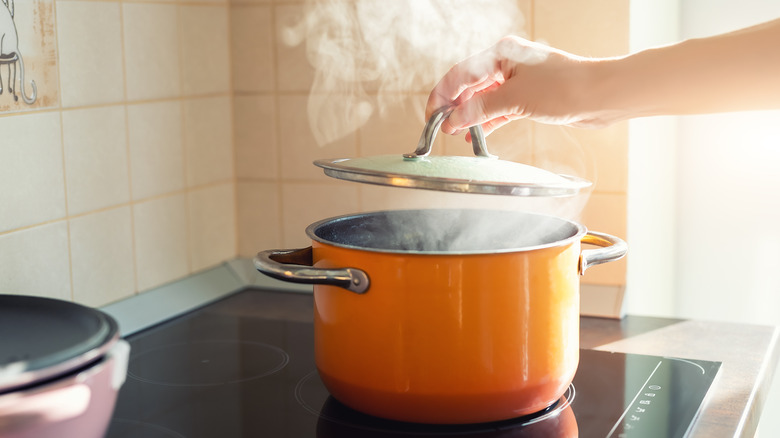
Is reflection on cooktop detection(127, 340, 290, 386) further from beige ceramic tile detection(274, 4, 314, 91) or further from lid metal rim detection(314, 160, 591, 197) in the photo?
beige ceramic tile detection(274, 4, 314, 91)

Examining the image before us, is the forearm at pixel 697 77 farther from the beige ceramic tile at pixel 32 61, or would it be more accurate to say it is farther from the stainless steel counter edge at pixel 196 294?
the beige ceramic tile at pixel 32 61

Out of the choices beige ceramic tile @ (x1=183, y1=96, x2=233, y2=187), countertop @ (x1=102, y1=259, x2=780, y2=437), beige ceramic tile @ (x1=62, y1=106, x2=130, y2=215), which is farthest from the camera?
beige ceramic tile @ (x1=183, y1=96, x2=233, y2=187)

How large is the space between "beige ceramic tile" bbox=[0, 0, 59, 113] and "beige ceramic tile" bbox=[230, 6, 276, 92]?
0.38 meters

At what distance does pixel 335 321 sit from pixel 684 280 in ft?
3.28

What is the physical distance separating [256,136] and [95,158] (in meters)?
0.33

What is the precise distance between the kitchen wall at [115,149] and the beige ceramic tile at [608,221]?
0.59 meters

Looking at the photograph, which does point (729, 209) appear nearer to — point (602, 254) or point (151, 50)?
point (602, 254)

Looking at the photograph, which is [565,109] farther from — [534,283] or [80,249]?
[80,249]

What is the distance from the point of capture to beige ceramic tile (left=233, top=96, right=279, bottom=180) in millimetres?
1332

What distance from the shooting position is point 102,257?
3.58 feet

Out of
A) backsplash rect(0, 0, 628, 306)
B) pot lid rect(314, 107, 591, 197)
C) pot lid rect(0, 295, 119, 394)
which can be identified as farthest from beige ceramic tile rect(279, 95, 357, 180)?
pot lid rect(0, 295, 119, 394)

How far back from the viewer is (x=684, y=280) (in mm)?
1552

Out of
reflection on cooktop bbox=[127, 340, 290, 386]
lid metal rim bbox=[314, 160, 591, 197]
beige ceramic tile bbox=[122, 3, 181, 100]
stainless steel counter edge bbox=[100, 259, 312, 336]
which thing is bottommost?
reflection on cooktop bbox=[127, 340, 290, 386]

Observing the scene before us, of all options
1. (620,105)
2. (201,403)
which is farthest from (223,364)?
(620,105)
